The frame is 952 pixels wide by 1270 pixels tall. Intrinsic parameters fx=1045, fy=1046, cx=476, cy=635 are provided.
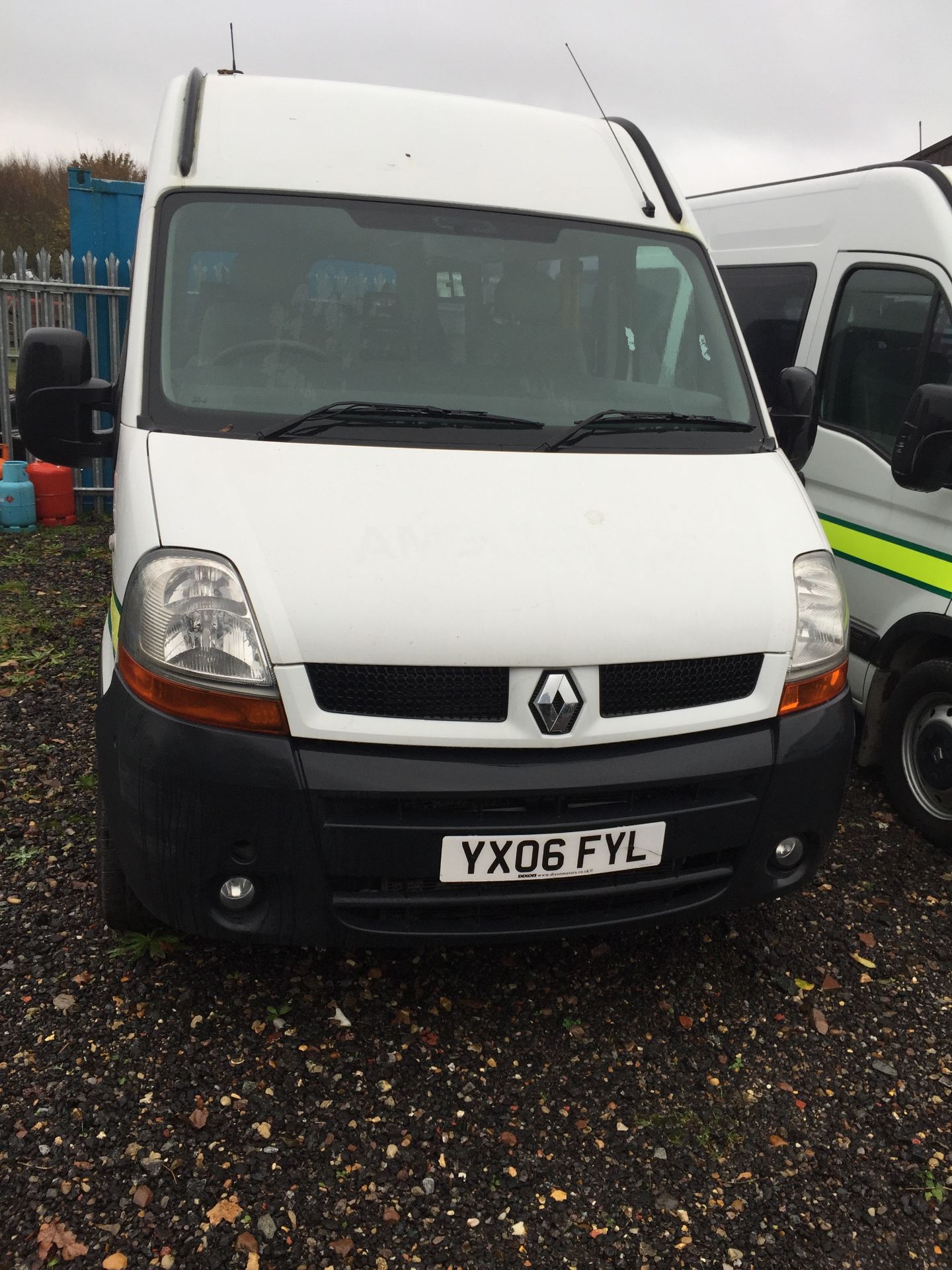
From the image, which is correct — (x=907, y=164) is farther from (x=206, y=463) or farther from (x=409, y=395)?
(x=206, y=463)

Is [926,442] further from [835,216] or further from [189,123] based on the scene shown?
[189,123]

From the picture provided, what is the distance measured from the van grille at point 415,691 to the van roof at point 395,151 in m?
1.76

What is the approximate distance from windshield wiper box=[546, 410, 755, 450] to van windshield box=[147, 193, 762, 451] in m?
0.03

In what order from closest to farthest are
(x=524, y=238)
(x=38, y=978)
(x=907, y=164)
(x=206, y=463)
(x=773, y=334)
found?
(x=206, y=463)
(x=38, y=978)
(x=524, y=238)
(x=907, y=164)
(x=773, y=334)

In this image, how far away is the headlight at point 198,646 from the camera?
2393 mm

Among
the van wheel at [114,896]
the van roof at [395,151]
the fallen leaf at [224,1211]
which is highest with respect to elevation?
the van roof at [395,151]

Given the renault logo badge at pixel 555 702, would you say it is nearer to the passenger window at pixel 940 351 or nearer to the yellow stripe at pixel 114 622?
the yellow stripe at pixel 114 622

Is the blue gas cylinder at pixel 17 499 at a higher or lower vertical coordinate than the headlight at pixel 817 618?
lower

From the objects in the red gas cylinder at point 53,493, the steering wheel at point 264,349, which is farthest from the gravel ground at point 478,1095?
the red gas cylinder at point 53,493

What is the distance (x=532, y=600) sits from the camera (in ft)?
8.18

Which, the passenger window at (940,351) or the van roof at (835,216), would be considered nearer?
the passenger window at (940,351)

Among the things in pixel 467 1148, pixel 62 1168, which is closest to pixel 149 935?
pixel 62 1168

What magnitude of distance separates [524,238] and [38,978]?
2701 mm

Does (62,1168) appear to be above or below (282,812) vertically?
below
